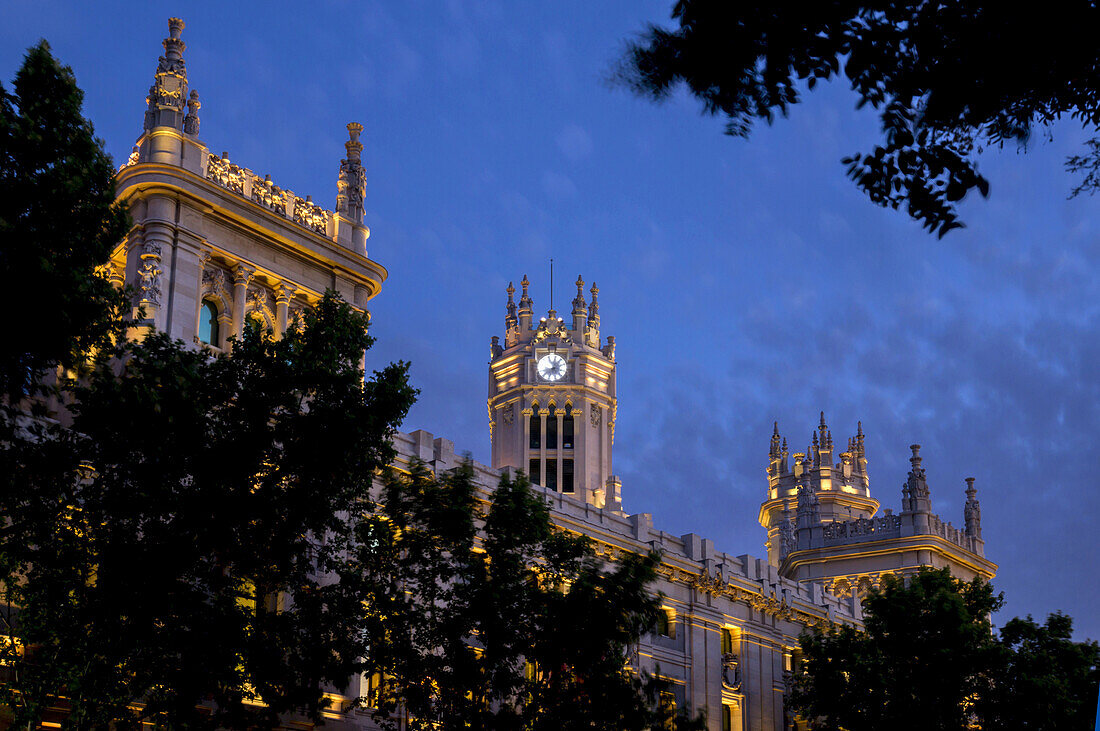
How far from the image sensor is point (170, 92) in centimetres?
4956

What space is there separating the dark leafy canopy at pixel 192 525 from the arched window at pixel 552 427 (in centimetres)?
10374

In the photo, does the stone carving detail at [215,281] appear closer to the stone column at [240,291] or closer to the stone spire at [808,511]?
the stone column at [240,291]

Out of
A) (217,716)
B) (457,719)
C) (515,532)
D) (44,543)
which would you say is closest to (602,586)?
(515,532)

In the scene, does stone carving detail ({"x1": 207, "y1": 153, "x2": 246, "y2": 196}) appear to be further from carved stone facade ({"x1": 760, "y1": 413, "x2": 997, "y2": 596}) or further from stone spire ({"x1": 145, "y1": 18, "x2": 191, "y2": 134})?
carved stone facade ({"x1": 760, "y1": 413, "x2": 997, "y2": 596})

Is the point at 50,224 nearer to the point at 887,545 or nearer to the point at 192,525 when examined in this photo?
the point at 192,525

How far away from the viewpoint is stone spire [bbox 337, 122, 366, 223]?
179 ft

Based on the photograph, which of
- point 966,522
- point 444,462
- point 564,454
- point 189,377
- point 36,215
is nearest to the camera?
point 36,215

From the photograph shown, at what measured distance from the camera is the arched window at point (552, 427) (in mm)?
136750

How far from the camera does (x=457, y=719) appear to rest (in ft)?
102

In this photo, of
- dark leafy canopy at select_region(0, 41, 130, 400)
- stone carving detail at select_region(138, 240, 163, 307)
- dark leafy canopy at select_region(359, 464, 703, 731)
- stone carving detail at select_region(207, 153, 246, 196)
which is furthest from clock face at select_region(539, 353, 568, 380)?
dark leafy canopy at select_region(0, 41, 130, 400)

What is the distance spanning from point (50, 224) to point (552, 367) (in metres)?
112

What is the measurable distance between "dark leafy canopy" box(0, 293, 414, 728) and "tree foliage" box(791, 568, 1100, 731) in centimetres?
2598

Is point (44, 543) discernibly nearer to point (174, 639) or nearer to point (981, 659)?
point (174, 639)

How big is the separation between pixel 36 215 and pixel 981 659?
130 feet
